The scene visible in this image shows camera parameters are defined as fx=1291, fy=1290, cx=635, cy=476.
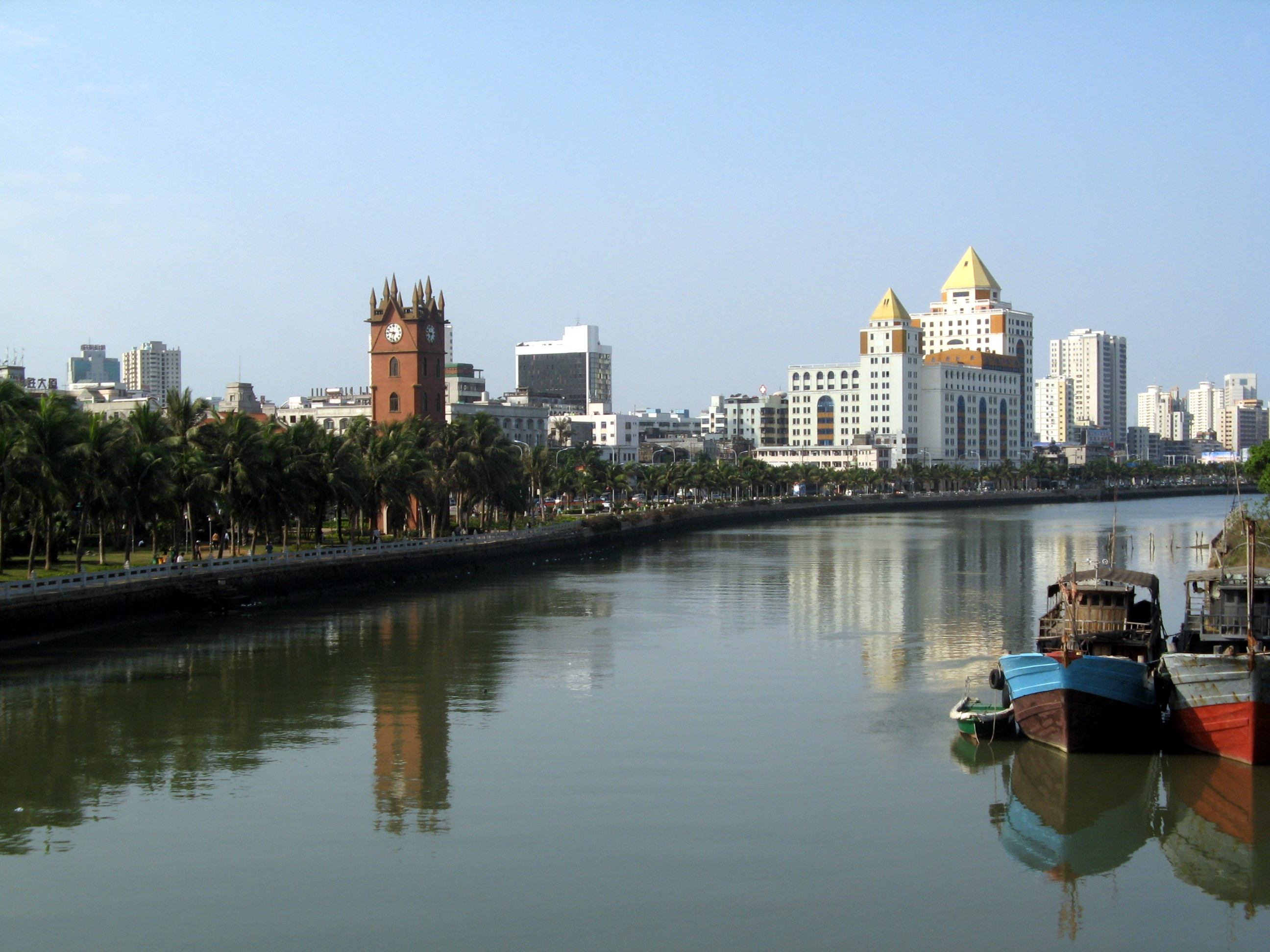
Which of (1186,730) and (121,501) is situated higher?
(121,501)

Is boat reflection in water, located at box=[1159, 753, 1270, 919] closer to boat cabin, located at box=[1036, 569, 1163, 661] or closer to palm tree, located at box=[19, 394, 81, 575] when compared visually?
boat cabin, located at box=[1036, 569, 1163, 661]

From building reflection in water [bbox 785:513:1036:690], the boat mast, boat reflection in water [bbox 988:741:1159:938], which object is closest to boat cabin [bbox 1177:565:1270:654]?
the boat mast

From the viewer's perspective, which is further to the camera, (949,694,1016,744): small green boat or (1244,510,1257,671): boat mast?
(949,694,1016,744): small green boat

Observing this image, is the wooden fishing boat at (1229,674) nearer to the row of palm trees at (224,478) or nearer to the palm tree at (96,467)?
the row of palm trees at (224,478)

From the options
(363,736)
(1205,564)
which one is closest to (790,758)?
(363,736)

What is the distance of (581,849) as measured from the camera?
23.6 metres

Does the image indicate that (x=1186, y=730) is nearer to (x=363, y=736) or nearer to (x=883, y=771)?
(x=883, y=771)

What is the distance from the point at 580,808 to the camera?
2605 cm

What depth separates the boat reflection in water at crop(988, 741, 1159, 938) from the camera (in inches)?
945

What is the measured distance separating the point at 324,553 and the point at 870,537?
62.3 m

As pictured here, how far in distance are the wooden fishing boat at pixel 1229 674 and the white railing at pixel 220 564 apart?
37190mm

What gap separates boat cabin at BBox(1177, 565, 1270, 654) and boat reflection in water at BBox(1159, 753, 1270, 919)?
2951 mm

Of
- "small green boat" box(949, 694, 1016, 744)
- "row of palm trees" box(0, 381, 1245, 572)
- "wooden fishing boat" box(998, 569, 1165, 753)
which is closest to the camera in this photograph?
"wooden fishing boat" box(998, 569, 1165, 753)

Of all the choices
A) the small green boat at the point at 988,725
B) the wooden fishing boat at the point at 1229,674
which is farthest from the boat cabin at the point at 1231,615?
the small green boat at the point at 988,725
